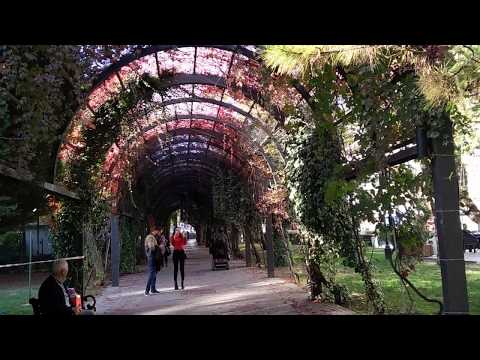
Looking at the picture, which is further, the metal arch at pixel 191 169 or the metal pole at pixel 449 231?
the metal arch at pixel 191 169

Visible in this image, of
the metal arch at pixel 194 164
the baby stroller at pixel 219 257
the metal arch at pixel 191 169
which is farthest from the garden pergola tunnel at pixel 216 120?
the metal arch at pixel 191 169

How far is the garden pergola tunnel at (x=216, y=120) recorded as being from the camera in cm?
427

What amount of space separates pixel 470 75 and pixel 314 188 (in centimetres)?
376

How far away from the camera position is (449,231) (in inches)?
167

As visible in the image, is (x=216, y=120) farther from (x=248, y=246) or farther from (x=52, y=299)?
(x=52, y=299)

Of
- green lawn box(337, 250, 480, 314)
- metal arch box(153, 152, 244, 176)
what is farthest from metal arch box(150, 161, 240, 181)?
green lawn box(337, 250, 480, 314)

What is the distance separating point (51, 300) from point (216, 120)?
914cm

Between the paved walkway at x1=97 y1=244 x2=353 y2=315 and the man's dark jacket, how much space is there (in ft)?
11.6

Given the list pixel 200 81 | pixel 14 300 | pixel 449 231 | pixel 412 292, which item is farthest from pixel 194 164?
pixel 449 231

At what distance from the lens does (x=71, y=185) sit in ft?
29.0

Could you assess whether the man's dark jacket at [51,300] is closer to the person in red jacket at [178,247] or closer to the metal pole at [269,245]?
the person in red jacket at [178,247]

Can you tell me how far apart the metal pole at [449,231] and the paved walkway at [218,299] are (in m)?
2.88

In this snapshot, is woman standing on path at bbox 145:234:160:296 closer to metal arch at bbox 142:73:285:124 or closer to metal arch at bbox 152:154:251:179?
metal arch at bbox 142:73:285:124
